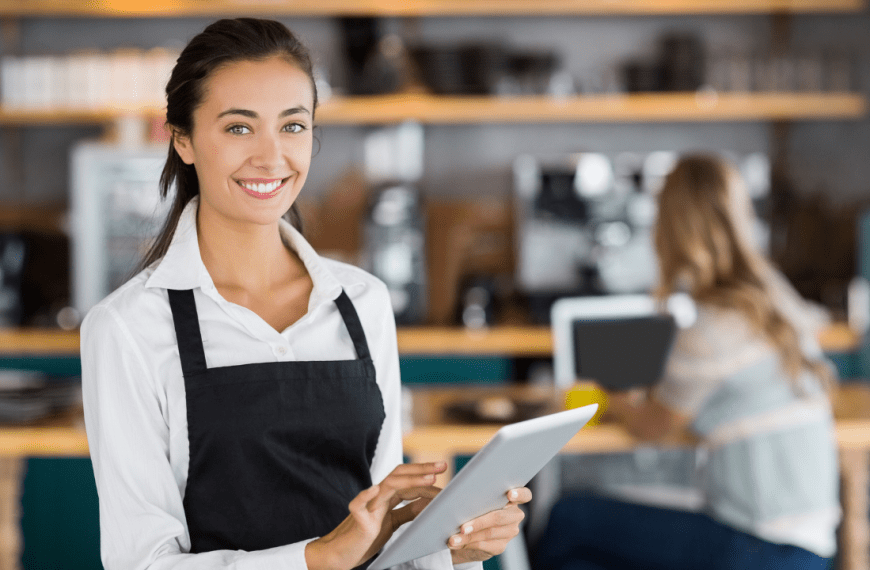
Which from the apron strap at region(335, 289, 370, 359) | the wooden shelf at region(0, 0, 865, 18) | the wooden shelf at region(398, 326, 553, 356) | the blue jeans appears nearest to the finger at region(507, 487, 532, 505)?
the apron strap at region(335, 289, 370, 359)

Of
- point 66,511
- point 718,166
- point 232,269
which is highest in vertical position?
point 718,166

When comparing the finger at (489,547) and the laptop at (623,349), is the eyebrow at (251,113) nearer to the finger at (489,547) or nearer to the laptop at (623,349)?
the finger at (489,547)

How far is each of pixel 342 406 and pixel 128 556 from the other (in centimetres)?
34

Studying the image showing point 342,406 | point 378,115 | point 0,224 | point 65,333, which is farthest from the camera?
point 0,224

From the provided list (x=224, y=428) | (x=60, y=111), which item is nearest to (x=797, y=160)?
(x=60, y=111)

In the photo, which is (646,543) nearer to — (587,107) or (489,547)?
(489,547)

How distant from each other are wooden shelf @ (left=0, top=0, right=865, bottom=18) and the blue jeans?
2970mm

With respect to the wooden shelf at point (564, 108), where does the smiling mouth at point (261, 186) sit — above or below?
below

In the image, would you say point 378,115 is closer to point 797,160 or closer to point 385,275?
point 385,275

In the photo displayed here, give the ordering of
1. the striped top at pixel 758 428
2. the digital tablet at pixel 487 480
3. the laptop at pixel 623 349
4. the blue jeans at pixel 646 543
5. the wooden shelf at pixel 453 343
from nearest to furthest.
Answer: the digital tablet at pixel 487 480
the blue jeans at pixel 646 543
the laptop at pixel 623 349
the striped top at pixel 758 428
the wooden shelf at pixel 453 343

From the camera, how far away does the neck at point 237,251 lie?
126 centimetres

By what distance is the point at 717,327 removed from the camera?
218 cm

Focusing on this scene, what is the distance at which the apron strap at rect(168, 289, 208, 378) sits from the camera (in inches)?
45.4

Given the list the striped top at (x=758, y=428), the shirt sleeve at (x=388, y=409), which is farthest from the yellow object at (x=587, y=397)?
the shirt sleeve at (x=388, y=409)
